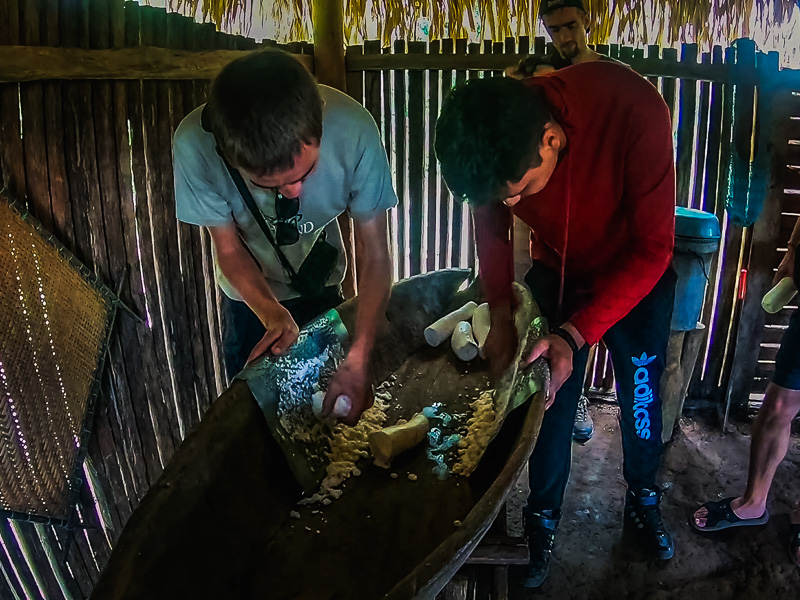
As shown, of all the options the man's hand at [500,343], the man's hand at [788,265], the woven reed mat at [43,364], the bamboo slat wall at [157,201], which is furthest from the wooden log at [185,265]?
the man's hand at [788,265]

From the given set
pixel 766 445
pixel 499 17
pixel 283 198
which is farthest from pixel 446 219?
pixel 766 445

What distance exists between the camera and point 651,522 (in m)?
2.01

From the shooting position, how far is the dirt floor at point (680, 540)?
192 centimetres

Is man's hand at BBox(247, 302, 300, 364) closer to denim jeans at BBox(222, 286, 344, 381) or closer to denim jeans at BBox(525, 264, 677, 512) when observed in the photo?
denim jeans at BBox(222, 286, 344, 381)

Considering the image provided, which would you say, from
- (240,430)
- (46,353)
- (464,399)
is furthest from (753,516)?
(46,353)

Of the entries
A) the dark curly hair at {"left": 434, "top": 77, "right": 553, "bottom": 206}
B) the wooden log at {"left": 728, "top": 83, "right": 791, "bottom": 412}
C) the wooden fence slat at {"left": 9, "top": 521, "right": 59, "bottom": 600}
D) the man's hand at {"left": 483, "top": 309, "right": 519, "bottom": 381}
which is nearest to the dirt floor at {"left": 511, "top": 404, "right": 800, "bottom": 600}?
the wooden log at {"left": 728, "top": 83, "right": 791, "bottom": 412}

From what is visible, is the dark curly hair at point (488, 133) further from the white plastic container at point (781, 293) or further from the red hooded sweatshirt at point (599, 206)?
the white plastic container at point (781, 293)

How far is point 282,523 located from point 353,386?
39 centimetres

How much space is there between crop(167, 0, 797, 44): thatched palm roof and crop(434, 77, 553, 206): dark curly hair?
2.52ft

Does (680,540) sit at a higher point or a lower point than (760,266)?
lower

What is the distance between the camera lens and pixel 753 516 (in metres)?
2.07

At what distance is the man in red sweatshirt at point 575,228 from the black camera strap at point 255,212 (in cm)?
44

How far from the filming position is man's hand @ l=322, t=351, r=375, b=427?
1.65 m

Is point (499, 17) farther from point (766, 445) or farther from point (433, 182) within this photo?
point (766, 445)
